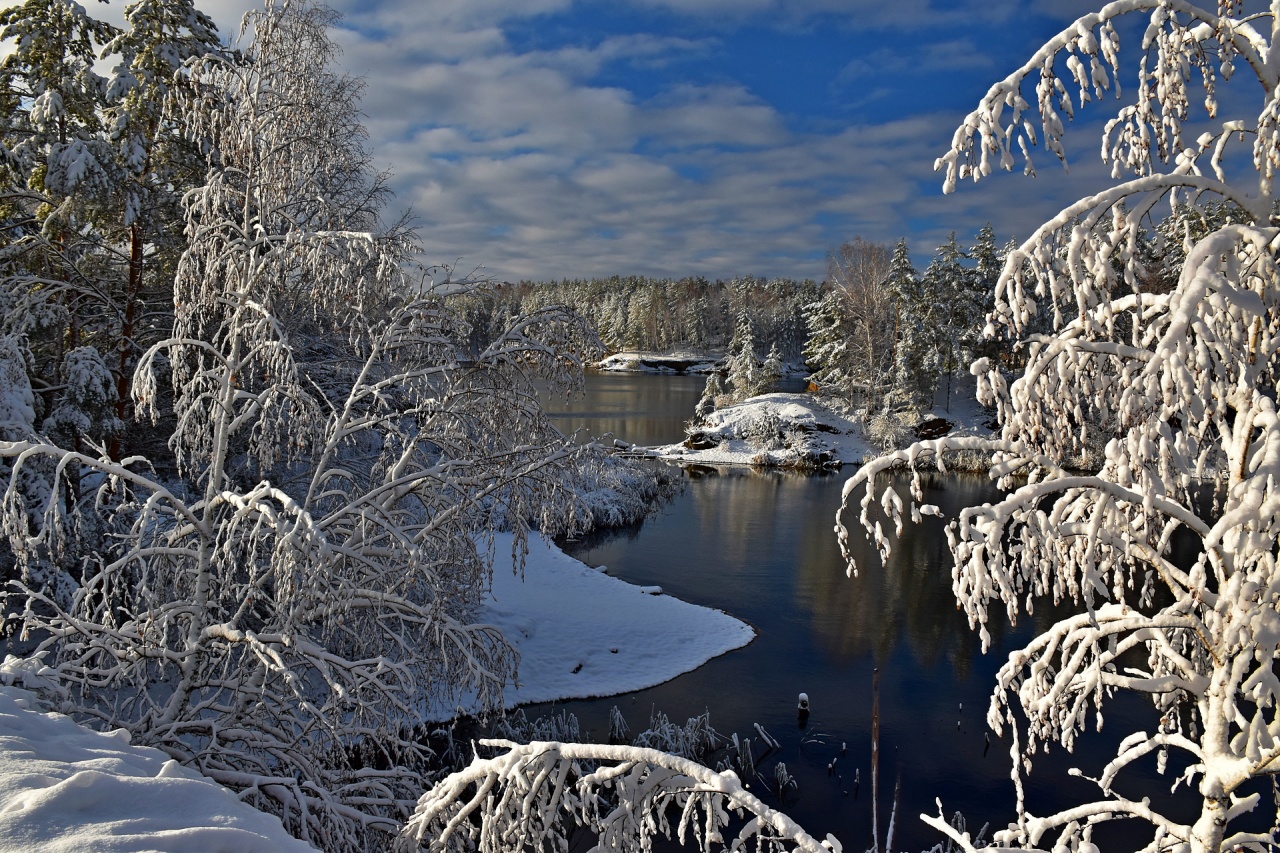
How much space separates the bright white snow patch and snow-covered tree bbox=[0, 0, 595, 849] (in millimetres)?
1925

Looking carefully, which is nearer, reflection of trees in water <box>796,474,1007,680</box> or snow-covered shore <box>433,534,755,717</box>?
snow-covered shore <box>433,534,755,717</box>

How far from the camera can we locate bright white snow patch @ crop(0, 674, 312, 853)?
2553mm

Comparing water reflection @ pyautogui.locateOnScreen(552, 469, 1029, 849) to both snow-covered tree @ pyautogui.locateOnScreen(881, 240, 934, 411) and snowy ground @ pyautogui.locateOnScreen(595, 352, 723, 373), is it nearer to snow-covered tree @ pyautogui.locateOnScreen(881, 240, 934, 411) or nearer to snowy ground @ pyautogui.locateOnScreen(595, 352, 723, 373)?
snow-covered tree @ pyautogui.locateOnScreen(881, 240, 934, 411)

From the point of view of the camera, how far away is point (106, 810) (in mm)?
2775

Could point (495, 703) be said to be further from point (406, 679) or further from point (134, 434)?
point (134, 434)

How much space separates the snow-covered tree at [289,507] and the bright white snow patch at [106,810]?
1925mm

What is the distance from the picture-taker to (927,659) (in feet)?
49.8

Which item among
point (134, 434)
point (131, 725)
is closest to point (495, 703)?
point (131, 725)

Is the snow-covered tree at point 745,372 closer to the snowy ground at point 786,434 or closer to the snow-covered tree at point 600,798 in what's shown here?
the snowy ground at point 786,434

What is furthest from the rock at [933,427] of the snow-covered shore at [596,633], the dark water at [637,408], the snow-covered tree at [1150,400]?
the snow-covered tree at [1150,400]

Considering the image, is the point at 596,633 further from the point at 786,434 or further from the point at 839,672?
the point at 786,434

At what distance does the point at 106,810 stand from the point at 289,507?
112 inches

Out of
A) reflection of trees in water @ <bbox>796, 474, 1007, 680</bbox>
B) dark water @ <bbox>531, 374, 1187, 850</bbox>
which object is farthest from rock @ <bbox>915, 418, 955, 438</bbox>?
reflection of trees in water @ <bbox>796, 474, 1007, 680</bbox>

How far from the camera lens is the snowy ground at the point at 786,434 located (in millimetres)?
37031
